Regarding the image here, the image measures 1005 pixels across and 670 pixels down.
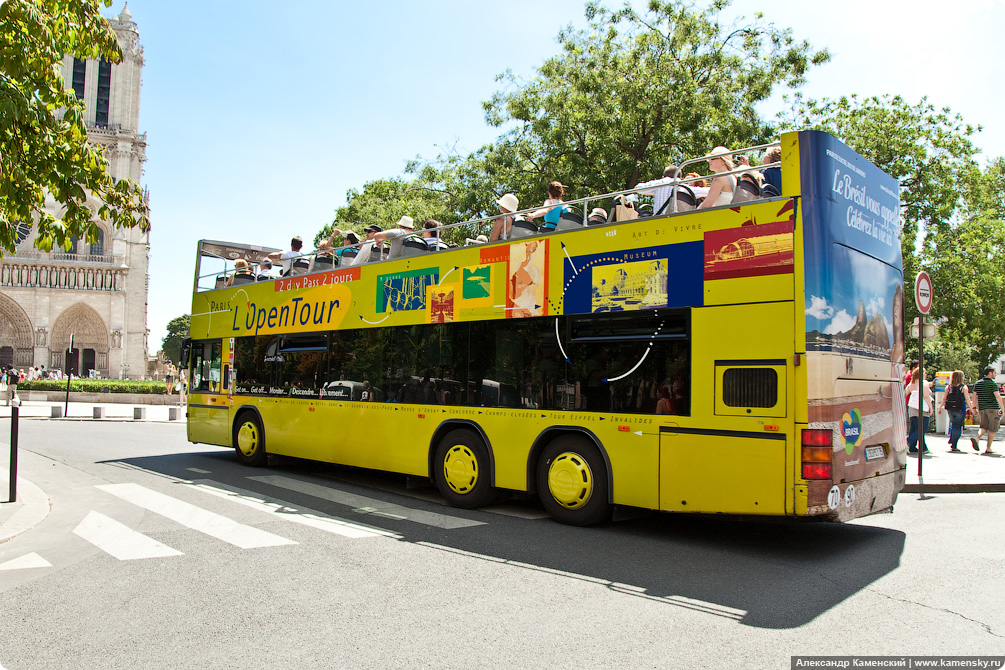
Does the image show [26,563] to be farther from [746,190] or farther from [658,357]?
[746,190]

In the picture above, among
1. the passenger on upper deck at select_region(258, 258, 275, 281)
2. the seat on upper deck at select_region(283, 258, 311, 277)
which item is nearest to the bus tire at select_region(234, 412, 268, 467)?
the passenger on upper deck at select_region(258, 258, 275, 281)

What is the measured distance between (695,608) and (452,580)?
1.82 m

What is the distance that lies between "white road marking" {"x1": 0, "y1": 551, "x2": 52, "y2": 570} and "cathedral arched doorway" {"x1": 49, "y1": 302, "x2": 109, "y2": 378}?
87.2 m

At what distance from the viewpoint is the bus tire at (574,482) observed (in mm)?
7379

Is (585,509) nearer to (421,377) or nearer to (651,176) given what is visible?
(421,377)

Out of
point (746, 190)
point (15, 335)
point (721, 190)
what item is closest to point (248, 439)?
point (721, 190)

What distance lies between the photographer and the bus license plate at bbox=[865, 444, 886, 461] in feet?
21.3

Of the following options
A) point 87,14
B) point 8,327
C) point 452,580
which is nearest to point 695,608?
point 452,580

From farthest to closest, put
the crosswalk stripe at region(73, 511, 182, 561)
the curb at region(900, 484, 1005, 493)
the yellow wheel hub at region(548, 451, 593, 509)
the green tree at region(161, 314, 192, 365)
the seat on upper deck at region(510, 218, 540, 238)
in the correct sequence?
the green tree at region(161, 314, 192, 365) → the curb at region(900, 484, 1005, 493) → the seat on upper deck at region(510, 218, 540, 238) → the yellow wheel hub at region(548, 451, 593, 509) → the crosswalk stripe at region(73, 511, 182, 561)

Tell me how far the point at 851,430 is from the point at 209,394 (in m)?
11.1

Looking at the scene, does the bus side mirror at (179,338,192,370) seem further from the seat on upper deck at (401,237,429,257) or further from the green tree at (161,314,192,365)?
the green tree at (161,314,192,365)

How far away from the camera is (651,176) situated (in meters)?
18.8

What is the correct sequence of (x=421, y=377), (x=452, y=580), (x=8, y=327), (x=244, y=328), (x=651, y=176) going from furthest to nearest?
(x=8, y=327)
(x=651, y=176)
(x=244, y=328)
(x=421, y=377)
(x=452, y=580)

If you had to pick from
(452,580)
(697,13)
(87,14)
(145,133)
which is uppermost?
(145,133)
